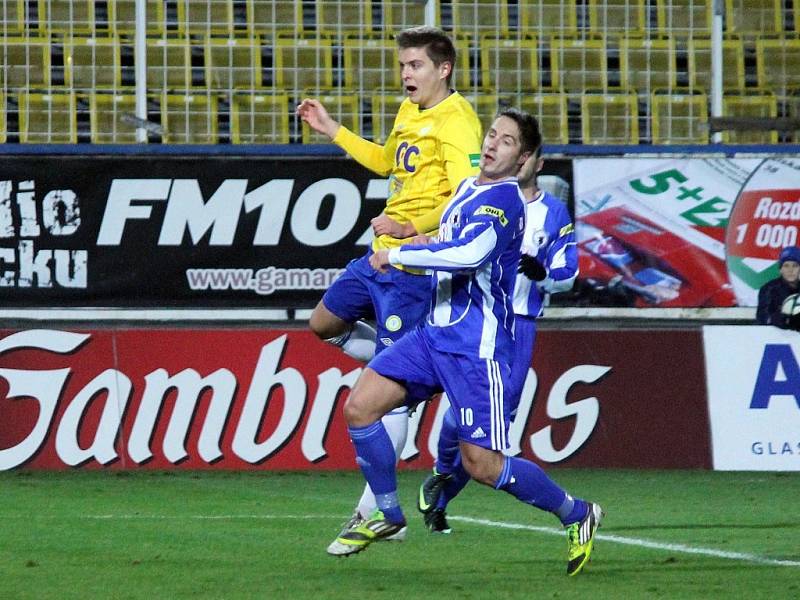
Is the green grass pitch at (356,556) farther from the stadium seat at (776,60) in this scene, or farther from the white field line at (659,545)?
the stadium seat at (776,60)

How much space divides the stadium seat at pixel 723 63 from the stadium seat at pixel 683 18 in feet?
0.29

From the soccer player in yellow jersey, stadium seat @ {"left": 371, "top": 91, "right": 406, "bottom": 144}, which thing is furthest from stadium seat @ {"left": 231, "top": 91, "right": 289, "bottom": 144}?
the soccer player in yellow jersey

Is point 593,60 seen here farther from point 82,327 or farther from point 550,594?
point 550,594

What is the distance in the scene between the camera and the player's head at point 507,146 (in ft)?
18.6

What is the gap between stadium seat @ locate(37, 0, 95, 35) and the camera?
37.6ft

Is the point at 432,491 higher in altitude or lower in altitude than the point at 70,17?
lower

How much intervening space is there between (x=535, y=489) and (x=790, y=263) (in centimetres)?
613

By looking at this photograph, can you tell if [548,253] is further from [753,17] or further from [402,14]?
[753,17]

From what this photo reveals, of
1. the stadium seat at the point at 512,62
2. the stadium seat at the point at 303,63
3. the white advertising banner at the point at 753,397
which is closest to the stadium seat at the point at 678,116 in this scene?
the stadium seat at the point at 512,62

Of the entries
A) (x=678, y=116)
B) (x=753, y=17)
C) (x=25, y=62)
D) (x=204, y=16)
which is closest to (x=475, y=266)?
(x=25, y=62)

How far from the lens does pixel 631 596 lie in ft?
17.1

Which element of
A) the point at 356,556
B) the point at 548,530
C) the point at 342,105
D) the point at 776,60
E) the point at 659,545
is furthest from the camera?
the point at 776,60

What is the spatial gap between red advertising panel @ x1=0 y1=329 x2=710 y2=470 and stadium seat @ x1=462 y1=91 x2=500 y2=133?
6.85 feet

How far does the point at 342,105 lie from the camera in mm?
11656
